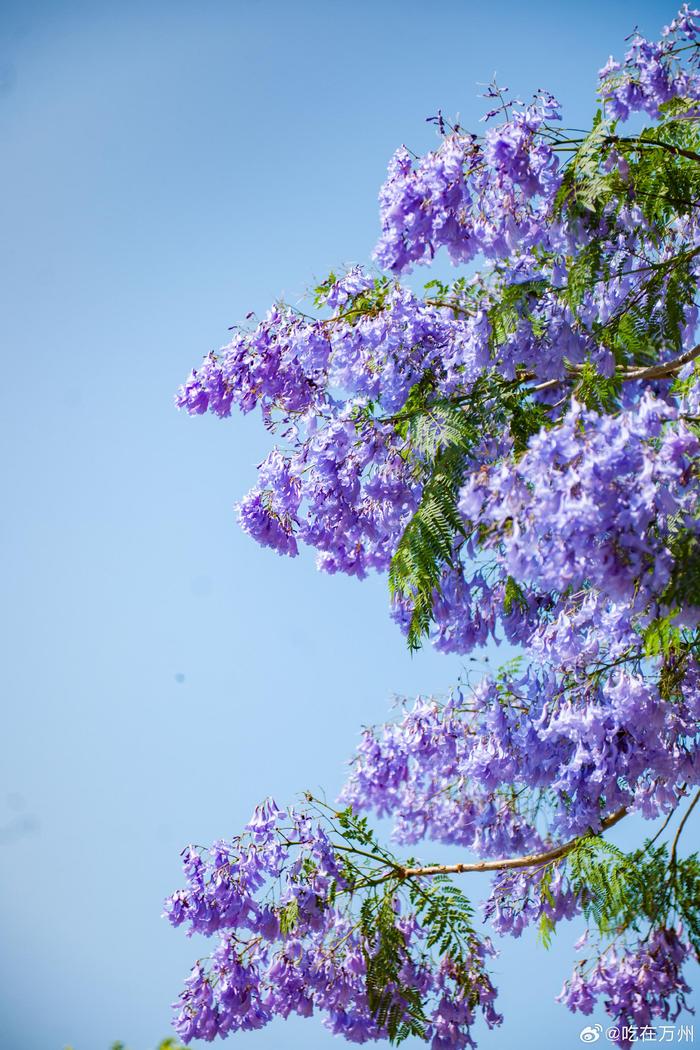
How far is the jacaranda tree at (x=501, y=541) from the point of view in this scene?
401 cm

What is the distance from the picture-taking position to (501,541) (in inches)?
149

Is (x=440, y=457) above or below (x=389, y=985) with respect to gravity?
above

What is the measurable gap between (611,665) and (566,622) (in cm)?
28

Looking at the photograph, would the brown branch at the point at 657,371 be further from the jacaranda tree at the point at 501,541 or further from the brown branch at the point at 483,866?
the brown branch at the point at 483,866

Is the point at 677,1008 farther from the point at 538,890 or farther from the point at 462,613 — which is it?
the point at 462,613

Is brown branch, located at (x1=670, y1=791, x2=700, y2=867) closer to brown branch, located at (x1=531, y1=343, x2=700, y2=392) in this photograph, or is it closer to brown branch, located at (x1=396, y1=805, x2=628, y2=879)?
brown branch, located at (x1=396, y1=805, x2=628, y2=879)

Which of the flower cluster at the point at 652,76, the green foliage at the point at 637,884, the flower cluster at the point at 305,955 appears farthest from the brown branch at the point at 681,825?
the flower cluster at the point at 652,76

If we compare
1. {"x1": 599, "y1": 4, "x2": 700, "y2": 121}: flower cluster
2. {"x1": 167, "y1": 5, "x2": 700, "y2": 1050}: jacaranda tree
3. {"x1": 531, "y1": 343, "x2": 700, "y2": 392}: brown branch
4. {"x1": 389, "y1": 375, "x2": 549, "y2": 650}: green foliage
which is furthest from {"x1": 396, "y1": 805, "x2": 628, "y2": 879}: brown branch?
{"x1": 599, "y1": 4, "x2": 700, "y2": 121}: flower cluster

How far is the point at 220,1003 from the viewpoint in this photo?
5688mm

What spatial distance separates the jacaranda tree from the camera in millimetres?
4008

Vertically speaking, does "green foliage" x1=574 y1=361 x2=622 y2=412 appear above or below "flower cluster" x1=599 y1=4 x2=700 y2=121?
below

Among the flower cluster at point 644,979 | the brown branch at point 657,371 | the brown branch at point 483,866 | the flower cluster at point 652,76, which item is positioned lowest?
the flower cluster at point 644,979

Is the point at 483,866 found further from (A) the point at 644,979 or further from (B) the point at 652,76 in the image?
(B) the point at 652,76

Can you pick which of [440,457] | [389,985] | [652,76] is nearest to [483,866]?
[389,985]
